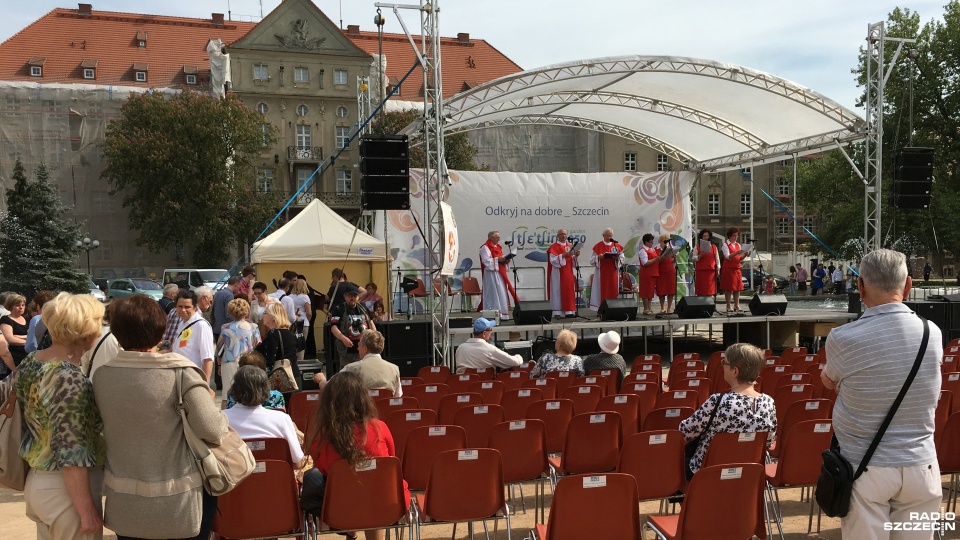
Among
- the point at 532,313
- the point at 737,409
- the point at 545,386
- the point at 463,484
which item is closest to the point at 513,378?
the point at 545,386

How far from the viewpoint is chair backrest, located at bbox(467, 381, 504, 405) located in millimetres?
6285

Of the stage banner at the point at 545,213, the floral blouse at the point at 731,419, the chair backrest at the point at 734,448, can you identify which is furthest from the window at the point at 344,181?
the chair backrest at the point at 734,448

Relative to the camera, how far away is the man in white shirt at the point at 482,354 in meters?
7.87

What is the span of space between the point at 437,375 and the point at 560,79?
21.4 feet

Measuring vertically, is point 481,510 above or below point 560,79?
below

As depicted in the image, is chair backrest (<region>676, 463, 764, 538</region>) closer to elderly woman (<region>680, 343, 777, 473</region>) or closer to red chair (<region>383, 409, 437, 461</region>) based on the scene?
elderly woman (<region>680, 343, 777, 473</region>)

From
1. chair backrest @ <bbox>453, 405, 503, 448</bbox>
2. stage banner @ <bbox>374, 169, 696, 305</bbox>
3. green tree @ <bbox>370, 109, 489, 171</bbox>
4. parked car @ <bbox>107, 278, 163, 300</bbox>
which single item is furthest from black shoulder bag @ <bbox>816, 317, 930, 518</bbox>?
green tree @ <bbox>370, 109, 489, 171</bbox>

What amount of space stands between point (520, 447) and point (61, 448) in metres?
2.55

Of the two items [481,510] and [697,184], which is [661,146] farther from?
[481,510]

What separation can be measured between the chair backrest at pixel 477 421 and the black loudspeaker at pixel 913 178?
35.9ft

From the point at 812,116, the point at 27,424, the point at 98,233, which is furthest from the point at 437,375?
the point at 98,233

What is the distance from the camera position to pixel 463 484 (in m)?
3.80

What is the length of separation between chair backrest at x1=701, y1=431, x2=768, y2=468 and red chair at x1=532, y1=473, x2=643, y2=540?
0.85 meters

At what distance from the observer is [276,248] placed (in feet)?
46.6
